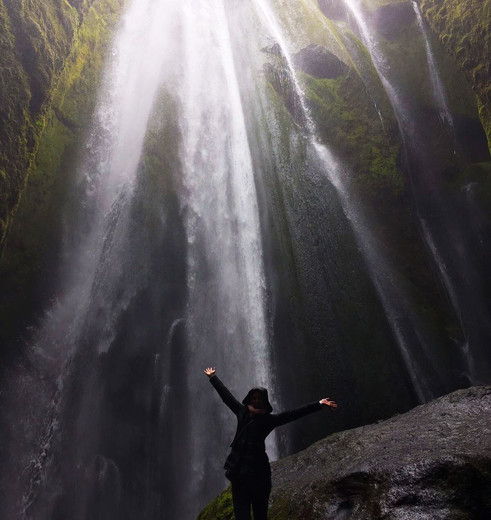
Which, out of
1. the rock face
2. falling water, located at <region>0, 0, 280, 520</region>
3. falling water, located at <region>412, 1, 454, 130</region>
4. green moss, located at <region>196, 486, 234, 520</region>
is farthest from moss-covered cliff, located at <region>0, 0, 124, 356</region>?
falling water, located at <region>412, 1, 454, 130</region>

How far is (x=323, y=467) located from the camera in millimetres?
4516

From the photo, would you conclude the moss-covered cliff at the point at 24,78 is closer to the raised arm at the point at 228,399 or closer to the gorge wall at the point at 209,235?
the gorge wall at the point at 209,235

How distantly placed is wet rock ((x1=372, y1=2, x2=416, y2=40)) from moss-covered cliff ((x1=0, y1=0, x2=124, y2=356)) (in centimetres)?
1182

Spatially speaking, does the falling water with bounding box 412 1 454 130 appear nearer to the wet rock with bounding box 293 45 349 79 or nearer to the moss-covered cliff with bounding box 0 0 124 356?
the wet rock with bounding box 293 45 349 79

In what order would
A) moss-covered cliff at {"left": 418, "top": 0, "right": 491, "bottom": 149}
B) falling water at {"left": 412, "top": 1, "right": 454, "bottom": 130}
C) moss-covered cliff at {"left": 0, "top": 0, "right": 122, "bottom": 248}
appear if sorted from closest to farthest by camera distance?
moss-covered cliff at {"left": 0, "top": 0, "right": 122, "bottom": 248}
moss-covered cliff at {"left": 418, "top": 0, "right": 491, "bottom": 149}
falling water at {"left": 412, "top": 1, "right": 454, "bottom": 130}

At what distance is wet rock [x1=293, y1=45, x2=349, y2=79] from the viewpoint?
45.2 ft

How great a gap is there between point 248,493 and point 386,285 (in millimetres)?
9000

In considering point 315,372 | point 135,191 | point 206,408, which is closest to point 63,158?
point 135,191

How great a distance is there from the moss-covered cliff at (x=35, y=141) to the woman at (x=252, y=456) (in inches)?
273

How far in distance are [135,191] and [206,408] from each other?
571cm

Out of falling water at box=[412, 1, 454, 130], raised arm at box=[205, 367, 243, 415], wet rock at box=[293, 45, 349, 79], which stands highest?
wet rock at box=[293, 45, 349, 79]

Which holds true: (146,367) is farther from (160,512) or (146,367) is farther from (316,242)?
(316,242)

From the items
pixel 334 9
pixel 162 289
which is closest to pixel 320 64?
pixel 334 9

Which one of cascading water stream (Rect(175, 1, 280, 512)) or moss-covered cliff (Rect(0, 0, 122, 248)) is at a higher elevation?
moss-covered cliff (Rect(0, 0, 122, 248))
